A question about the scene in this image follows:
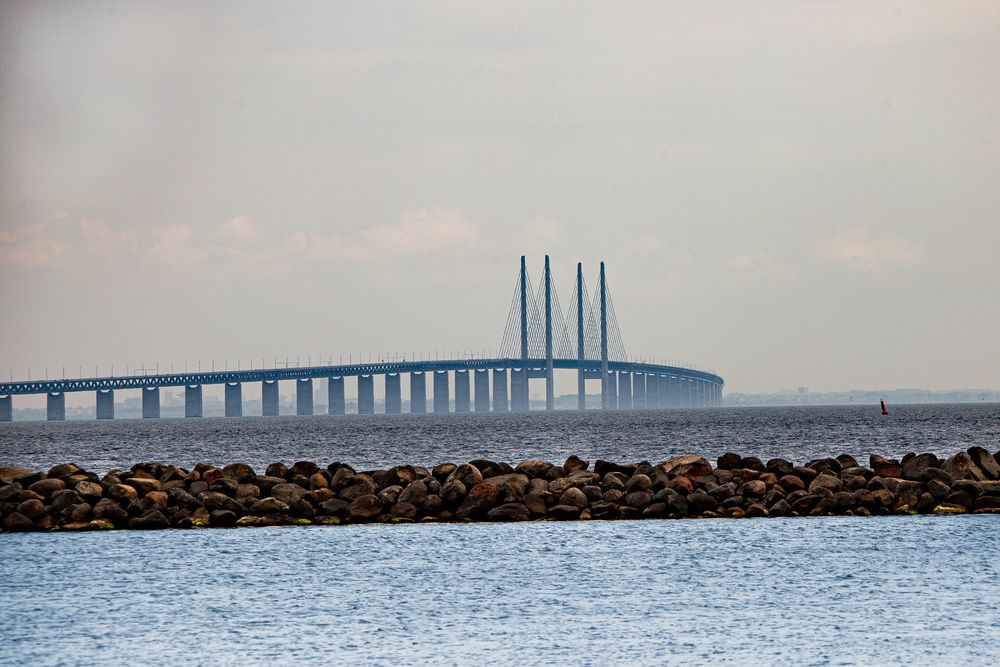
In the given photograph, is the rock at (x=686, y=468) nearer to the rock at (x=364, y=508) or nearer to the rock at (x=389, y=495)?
the rock at (x=389, y=495)

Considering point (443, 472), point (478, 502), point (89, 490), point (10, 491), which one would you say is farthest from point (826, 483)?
point (10, 491)

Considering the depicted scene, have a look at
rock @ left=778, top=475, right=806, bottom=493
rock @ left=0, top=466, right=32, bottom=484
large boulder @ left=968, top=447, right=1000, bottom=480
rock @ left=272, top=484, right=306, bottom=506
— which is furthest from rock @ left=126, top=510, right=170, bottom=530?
large boulder @ left=968, top=447, right=1000, bottom=480

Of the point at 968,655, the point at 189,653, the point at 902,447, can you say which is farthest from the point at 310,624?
the point at 902,447

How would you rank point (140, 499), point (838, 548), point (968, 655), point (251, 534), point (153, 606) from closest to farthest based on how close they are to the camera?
point (968, 655)
point (153, 606)
point (838, 548)
point (251, 534)
point (140, 499)

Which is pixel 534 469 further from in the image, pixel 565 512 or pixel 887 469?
pixel 887 469

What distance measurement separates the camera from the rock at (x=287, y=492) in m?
22.4

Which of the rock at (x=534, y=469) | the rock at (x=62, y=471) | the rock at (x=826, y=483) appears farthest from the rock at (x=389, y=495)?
the rock at (x=826, y=483)

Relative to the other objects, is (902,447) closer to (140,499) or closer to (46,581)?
(140,499)

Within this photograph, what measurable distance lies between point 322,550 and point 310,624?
18.1 feet

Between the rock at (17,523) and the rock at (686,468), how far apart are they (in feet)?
33.7

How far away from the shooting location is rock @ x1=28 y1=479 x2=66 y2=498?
23.2 metres

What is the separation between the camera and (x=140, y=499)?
22.1 m

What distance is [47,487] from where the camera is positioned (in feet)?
76.3

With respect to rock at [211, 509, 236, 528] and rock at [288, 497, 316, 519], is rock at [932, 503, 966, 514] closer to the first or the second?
rock at [288, 497, 316, 519]
